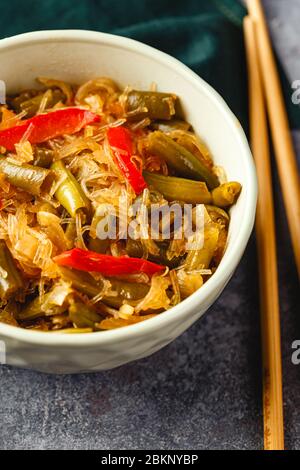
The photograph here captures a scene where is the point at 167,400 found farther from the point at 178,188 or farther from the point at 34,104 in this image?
the point at 34,104

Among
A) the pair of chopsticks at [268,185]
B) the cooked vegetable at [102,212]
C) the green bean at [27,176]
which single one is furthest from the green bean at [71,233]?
the pair of chopsticks at [268,185]

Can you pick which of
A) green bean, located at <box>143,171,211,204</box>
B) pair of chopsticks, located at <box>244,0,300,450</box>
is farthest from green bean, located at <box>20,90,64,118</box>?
pair of chopsticks, located at <box>244,0,300,450</box>

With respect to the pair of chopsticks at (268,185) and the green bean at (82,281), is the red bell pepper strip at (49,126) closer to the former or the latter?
the green bean at (82,281)

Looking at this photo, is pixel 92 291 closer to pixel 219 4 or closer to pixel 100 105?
pixel 100 105

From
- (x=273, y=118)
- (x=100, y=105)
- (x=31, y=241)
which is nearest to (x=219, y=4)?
(x=273, y=118)

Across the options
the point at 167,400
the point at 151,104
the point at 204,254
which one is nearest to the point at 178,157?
the point at 151,104
